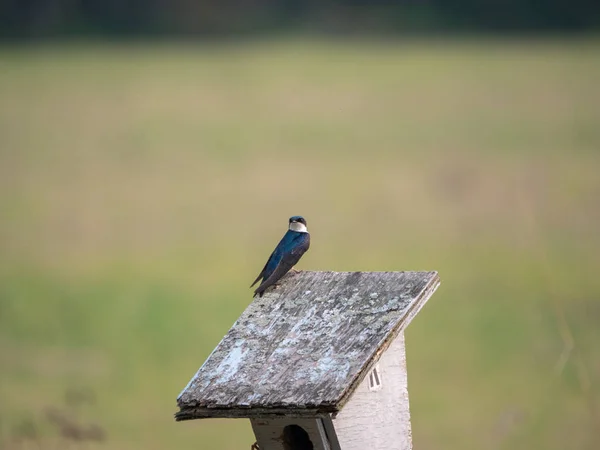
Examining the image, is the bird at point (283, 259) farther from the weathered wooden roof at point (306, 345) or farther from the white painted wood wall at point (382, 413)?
the white painted wood wall at point (382, 413)

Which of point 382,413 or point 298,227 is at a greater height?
point 298,227

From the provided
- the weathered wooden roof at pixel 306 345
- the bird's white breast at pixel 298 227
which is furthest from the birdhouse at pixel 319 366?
the bird's white breast at pixel 298 227

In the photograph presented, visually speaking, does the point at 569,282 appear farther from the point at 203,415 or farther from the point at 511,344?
the point at 203,415

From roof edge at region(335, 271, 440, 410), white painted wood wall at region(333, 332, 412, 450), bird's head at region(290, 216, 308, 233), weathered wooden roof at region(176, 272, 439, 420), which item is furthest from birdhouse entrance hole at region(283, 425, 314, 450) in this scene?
bird's head at region(290, 216, 308, 233)

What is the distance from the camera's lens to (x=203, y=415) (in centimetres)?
421

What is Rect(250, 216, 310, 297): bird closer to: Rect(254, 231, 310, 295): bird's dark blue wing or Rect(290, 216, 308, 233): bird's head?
Rect(254, 231, 310, 295): bird's dark blue wing

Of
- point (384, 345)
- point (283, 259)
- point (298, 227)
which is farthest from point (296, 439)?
point (298, 227)

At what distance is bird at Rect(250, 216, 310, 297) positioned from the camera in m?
4.68

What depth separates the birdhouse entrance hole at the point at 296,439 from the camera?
4.44m

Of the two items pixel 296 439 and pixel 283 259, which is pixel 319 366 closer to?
pixel 296 439

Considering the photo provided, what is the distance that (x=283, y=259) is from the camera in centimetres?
472

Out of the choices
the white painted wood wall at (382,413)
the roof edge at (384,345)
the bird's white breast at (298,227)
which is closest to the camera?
the roof edge at (384,345)

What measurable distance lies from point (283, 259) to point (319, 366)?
639 mm

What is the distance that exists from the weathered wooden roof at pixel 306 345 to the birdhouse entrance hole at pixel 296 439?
11.8 inches
